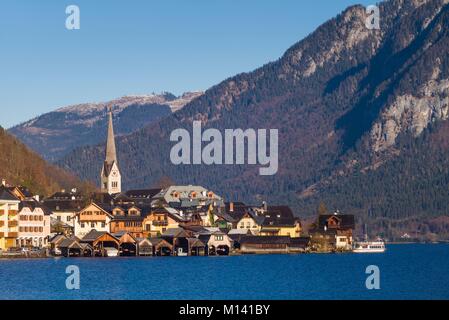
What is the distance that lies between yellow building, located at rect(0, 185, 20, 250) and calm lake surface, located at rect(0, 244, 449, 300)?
15652mm

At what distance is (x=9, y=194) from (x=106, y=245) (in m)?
14.2

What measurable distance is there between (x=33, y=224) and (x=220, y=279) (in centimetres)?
6537

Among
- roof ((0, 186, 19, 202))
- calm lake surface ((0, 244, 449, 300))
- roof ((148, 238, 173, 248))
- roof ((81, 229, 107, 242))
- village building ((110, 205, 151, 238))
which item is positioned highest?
roof ((0, 186, 19, 202))

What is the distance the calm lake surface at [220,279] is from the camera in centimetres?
11262

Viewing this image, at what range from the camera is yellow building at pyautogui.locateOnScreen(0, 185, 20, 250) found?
18350 cm

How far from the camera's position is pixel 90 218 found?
653 ft

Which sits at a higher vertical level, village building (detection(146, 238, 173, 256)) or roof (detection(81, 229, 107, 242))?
roof (detection(81, 229, 107, 242))

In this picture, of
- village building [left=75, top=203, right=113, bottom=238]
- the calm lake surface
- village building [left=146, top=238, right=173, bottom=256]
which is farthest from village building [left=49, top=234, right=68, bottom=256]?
village building [left=146, top=238, right=173, bottom=256]

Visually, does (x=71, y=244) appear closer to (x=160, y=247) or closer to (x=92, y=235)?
(x=92, y=235)

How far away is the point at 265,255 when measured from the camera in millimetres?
196000

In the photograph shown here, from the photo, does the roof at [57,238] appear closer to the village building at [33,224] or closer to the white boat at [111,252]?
the village building at [33,224]

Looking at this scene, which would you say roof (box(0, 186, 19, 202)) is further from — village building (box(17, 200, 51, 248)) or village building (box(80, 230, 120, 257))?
village building (box(80, 230, 120, 257))

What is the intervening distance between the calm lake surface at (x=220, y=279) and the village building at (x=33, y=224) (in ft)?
61.6
